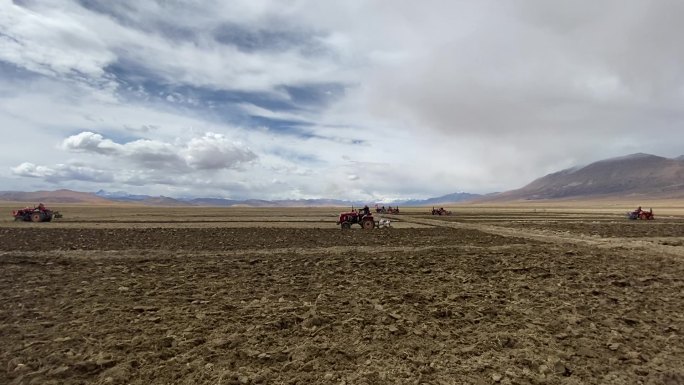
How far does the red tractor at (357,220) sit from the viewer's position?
34.8 meters

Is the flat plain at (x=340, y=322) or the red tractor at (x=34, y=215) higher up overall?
the red tractor at (x=34, y=215)

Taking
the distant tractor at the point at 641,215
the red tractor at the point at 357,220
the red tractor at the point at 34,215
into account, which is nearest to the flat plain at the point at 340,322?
the red tractor at the point at 357,220

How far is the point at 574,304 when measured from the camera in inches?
386

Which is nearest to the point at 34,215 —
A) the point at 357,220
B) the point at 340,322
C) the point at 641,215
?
the point at 357,220

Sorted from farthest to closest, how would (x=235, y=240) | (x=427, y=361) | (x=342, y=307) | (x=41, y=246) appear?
1. (x=235, y=240)
2. (x=41, y=246)
3. (x=342, y=307)
4. (x=427, y=361)

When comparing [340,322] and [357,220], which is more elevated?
[357,220]

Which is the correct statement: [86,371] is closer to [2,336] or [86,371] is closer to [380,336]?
[2,336]

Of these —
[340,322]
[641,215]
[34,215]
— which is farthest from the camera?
[641,215]

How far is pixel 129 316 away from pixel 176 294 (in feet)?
6.94

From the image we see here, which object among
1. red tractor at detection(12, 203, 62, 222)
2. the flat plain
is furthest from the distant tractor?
red tractor at detection(12, 203, 62, 222)

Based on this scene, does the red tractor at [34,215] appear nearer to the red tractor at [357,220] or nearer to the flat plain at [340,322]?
the red tractor at [357,220]

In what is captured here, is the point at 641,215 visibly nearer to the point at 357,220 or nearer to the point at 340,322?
the point at 357,220

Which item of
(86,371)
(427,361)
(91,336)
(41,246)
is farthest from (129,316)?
(41,246)

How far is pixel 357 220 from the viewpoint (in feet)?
117
